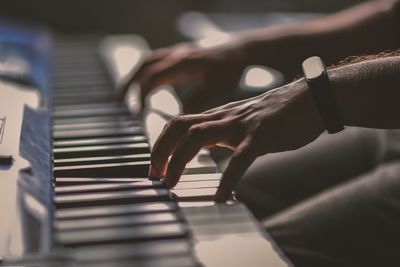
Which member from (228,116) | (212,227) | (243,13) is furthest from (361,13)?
(243,13)

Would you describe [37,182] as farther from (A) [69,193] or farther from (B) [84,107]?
(B) [84,107]

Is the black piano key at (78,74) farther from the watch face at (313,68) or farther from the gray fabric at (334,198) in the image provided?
the watch face at (313,68)

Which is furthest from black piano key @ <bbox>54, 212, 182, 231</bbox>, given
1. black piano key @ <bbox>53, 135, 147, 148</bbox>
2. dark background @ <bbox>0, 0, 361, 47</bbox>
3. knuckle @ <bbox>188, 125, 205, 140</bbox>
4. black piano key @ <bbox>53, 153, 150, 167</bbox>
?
dark background @ <bbox>0, 0, 361, 47</bbox>

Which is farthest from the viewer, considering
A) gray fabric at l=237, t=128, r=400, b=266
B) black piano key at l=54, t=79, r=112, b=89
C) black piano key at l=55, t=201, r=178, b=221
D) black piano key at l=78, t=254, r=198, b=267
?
black piano key at l=54, t=79, r=112, b=89

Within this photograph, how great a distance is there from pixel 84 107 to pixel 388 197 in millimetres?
582

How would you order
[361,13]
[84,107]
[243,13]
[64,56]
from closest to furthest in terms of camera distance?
[84,107] < [361,13] < [64,56] < [243,13]

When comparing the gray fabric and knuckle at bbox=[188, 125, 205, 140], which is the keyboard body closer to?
knuckle at bbox=[188, 125, 205, 140]

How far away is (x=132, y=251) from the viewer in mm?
640

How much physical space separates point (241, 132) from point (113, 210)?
0.18m

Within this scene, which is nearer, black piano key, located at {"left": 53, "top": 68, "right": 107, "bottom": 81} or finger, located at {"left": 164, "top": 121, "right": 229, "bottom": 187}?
finger, located at {"left": 164, "top": 121, "right": 229, "bottom": 187}

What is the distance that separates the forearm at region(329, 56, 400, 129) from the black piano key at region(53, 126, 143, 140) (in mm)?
378

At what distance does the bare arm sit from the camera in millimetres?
781

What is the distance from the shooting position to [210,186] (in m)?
0.84

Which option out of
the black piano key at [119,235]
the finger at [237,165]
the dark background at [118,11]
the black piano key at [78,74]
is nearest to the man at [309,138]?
the finger at [237,165]
